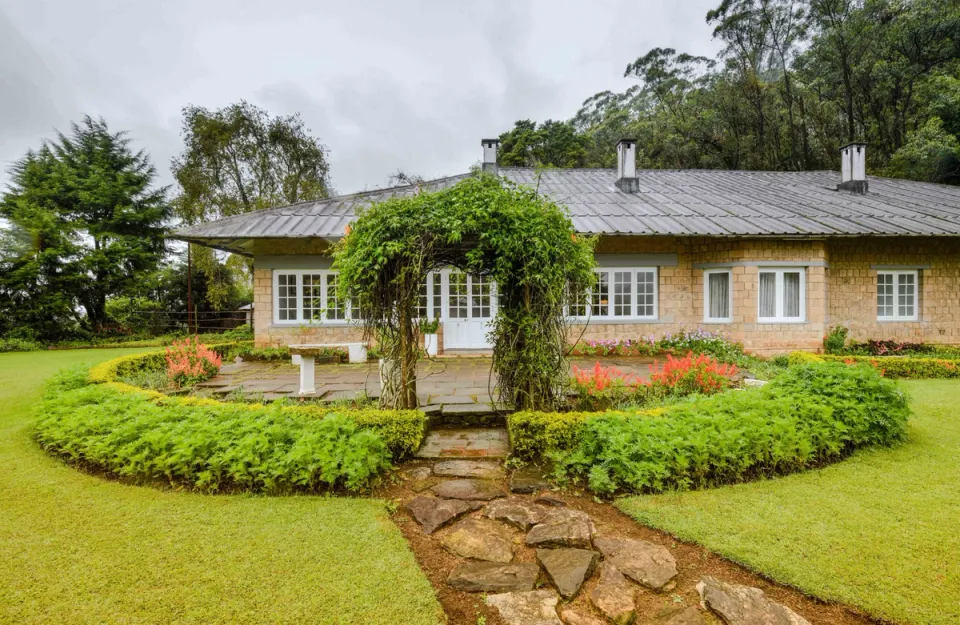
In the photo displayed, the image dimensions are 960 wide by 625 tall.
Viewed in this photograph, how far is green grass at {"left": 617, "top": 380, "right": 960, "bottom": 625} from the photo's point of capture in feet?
7.73

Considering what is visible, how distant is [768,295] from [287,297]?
12.1 meters

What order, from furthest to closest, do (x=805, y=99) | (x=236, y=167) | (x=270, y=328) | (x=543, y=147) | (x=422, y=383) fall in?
(x=543, y=147)
(x=805, y=99)
(x=236, y=167)
(x=270, y=328)
(x=422, y=383)

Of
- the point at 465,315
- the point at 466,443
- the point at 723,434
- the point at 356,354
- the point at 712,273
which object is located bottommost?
the point at 466,443

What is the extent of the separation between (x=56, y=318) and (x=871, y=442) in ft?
80.4

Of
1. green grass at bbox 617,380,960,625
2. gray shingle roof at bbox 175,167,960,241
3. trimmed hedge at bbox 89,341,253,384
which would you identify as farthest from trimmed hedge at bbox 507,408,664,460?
gray shingle roof at bbox 175,167,960,241

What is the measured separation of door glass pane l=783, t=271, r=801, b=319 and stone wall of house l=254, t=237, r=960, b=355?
22cm

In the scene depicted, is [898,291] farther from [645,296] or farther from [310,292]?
[310,292]

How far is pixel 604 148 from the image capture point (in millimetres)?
29391

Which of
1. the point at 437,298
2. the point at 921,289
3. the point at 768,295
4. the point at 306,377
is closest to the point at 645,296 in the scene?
the point at 768,295

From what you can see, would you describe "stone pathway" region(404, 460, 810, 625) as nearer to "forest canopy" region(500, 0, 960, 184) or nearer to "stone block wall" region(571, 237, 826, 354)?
"stone block wall" region(571, 237, 826, 354)

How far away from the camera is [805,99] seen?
23.3m

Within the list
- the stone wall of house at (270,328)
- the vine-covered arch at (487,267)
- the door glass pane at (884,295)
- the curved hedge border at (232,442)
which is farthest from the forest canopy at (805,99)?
the curved hedge border at (232,442)

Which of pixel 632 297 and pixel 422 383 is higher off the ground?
pixel 632 297

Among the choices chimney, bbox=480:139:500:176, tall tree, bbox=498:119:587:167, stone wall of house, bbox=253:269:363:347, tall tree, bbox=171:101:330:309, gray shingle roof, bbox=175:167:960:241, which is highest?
tall tree, bbox=498:119:587:167
